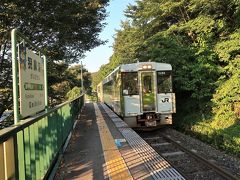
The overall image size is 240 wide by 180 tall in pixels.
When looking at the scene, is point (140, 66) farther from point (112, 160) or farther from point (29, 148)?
point (29, 148)

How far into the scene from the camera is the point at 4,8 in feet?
42.6

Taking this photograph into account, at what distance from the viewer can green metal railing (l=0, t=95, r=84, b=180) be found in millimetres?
3857

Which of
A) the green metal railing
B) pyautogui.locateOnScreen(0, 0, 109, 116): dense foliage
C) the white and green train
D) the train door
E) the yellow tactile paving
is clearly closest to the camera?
the green metal railing

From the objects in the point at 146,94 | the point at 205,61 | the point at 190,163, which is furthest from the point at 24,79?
the point at 205,61

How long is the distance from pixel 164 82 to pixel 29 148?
14400 millimetres

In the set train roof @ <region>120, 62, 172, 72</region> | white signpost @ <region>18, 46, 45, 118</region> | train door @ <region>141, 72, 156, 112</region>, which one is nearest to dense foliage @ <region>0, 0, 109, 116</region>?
train roof @ <region>120, 62, 172, 72</region>

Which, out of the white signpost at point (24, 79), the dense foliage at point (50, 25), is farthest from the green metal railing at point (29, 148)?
the dense foliage at point (50, 25)

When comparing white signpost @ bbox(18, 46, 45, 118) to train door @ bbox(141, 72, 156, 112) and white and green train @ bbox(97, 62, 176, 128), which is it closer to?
white and green train @ bbox(97, 62, 176, 128)

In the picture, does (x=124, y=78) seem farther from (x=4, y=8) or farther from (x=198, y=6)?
(x=4, y=8)

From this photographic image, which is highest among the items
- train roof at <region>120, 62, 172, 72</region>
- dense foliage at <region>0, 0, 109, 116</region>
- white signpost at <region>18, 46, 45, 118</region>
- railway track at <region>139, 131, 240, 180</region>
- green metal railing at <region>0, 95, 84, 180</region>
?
dense foliage at <region>0, 0, 109, 116</region>

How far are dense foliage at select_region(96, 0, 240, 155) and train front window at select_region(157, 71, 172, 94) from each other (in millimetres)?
2468

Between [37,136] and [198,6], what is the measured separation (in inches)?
650

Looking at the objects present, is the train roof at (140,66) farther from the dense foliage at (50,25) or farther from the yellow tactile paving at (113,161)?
the yellow tactile paving at (113,161)

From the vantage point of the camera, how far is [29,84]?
18.8 feet
